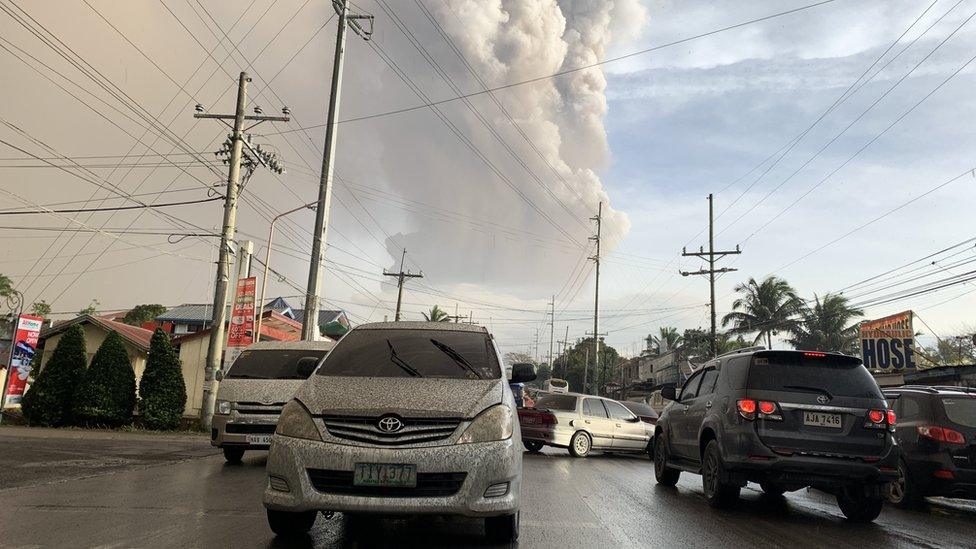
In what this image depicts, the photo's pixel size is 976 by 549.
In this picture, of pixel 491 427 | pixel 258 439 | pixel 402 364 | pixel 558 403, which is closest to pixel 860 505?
pixel 491 427

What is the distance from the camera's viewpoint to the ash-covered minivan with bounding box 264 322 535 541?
4355mm

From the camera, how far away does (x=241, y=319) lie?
869 inches

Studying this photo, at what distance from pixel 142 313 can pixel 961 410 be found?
7328 cm

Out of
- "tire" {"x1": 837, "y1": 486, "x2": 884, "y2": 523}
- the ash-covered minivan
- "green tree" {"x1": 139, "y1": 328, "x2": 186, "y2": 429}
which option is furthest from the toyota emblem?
"green tree" {"x1": 139, "y1": 328, "x2": 186, "y2": 429}

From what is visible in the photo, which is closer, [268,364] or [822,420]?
[822,420]

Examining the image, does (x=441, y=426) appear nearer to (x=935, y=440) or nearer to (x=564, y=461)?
(x=935, y=440)

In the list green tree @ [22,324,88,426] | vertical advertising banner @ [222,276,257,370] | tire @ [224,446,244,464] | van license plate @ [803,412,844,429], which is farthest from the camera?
vertical advertising banner @ [222,276,257,370]

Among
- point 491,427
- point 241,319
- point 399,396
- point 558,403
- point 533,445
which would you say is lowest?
point 533,445

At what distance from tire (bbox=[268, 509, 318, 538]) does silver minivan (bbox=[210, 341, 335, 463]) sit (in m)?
5.58

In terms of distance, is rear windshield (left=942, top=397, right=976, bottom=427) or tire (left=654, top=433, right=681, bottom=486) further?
tire (left=654, top=433, right=681, bottom=486)

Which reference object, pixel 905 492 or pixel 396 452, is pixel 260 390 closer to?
pixel 396 452

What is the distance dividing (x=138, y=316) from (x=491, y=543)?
2860 inches

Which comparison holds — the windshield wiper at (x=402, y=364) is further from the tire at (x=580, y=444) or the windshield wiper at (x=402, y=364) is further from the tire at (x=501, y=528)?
the tire at (x=580, y=444)

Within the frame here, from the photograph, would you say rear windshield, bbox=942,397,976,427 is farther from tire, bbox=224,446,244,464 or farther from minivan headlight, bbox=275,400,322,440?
tire, bbox=224,446,244,464
